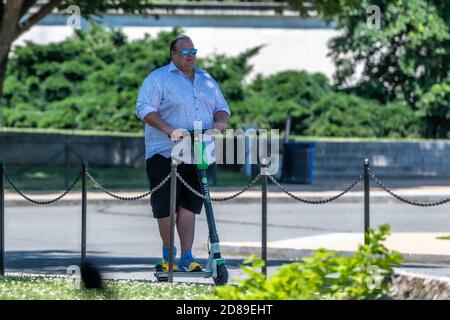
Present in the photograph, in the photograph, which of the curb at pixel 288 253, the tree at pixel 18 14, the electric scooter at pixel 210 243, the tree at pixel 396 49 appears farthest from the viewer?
the tree at pixel 396 49

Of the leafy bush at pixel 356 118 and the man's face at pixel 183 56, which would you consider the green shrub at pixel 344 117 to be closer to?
the leafy bush at pixel 356 118

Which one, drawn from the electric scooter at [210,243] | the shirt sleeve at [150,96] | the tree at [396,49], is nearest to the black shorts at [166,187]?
the electric scooter at [210,243]

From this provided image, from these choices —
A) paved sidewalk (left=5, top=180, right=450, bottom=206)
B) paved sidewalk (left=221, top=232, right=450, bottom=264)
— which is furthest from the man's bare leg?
paved sidewalk (left=5, top=180, right=450, bottom=206)

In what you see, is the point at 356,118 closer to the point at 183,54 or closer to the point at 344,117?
the point at 344,117

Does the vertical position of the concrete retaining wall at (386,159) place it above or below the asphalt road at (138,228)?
above

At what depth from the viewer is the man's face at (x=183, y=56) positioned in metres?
11.7

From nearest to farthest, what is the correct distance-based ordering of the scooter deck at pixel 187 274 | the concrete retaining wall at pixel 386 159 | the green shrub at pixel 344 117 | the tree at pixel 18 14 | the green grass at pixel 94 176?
the scooter deck at pixel 187 274
the tree at pixel 18 14
the green grass at pixel 94 176
the concrete retaining wall at pixel 386 159
the green shrub at pixel 344 117

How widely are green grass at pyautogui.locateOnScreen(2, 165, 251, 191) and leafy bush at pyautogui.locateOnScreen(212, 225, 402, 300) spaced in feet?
57.3

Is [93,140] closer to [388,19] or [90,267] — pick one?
[388,19]

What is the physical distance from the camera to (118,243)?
17.1 metres

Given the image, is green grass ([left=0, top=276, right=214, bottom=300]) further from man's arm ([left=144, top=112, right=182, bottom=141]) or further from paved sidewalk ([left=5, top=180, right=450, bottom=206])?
paved sidewalk ([left=5, top=180, right=450, bottom=206])

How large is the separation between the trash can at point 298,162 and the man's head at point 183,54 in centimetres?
1626

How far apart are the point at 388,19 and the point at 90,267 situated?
23732 millimetres

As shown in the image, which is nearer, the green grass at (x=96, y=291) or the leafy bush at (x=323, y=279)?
the leafy bush at (x=323, y=279)
